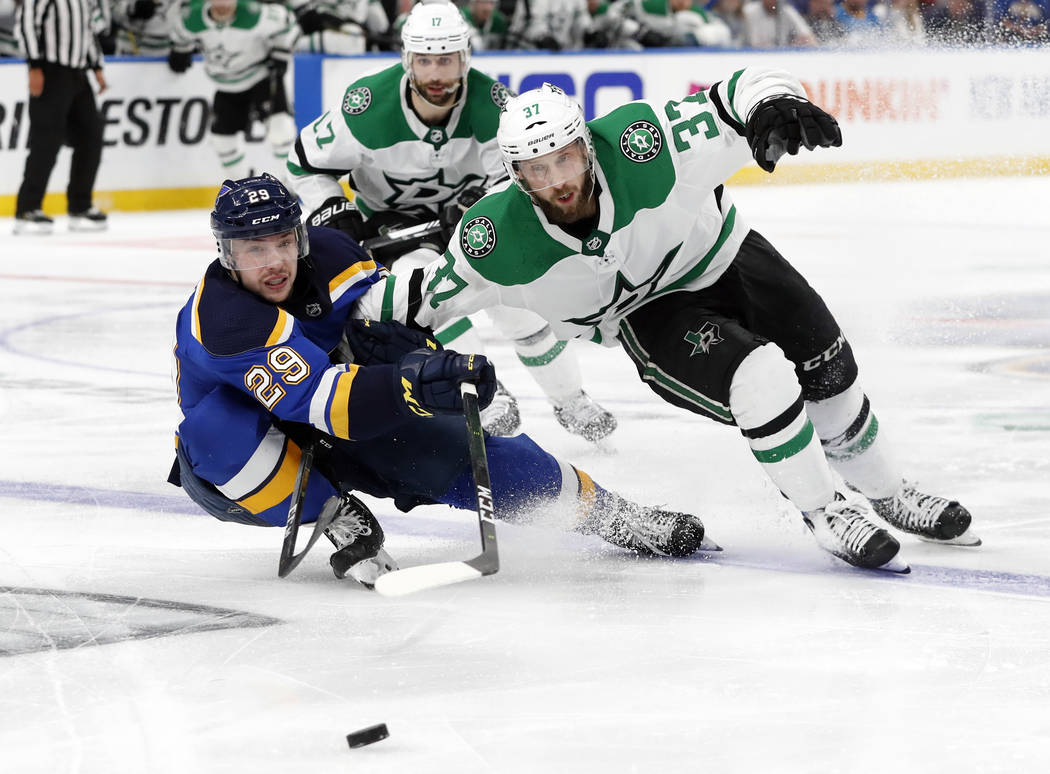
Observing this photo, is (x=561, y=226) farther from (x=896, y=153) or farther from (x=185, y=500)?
(x=896, y=153)

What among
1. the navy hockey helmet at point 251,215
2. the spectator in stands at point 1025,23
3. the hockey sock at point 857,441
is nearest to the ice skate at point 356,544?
the navy hockey helmet at point 251,215

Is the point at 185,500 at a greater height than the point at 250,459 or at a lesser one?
lesser

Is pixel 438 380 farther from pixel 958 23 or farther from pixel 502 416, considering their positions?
pixel 958 23

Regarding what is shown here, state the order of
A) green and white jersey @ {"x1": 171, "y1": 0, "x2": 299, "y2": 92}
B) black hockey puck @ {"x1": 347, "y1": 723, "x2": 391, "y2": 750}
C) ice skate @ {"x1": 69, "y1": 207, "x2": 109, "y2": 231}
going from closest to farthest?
black hockey puck @ {"x1": 347, "y1": 723, "x2": 391, "y2": 750} → ice skate @ {"x1": 69, "y1": 207, "x2": 109, "y2": 231} → green and white jersey @ {"x1": 171, "y1": 0, "x2": 299, "y2": 92}

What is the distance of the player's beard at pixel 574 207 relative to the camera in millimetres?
2955

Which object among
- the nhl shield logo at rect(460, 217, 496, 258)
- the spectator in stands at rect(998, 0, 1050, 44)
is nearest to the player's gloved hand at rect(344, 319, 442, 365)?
the nhl shield logo at rect(460, 217, 496, 258)

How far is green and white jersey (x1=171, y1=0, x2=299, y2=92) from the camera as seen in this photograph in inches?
409

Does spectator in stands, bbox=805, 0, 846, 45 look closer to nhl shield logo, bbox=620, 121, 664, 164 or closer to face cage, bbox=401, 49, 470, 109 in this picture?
face cage, bbox=401, 49, 470, 109

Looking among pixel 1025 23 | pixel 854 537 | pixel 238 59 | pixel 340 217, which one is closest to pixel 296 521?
pixel 854 537

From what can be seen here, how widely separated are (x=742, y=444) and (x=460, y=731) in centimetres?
221

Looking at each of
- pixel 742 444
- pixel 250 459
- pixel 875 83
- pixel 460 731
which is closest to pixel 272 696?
pixel 460 731

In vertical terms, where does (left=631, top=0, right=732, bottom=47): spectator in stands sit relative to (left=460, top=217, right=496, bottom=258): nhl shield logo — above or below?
below

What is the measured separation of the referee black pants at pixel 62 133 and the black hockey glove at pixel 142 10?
1276 mm

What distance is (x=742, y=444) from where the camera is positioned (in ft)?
14.0
